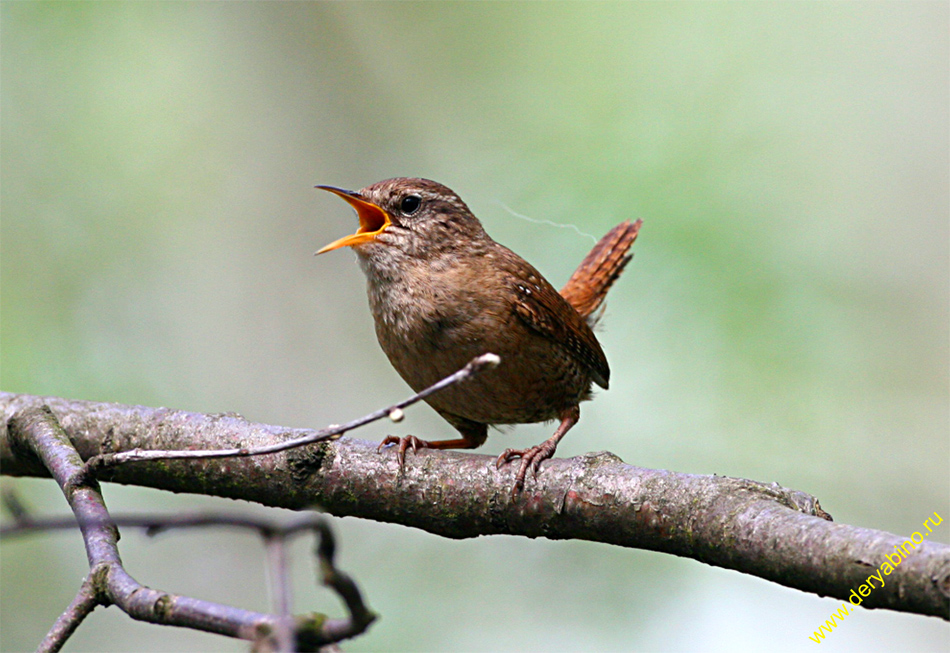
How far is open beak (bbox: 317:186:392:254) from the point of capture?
11.5 feet

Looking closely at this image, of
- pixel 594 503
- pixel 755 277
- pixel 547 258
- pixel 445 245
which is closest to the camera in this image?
pixel 594 503

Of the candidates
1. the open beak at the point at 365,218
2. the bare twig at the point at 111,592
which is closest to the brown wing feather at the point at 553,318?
the open beak at the point at 365,218

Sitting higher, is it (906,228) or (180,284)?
(906,228)

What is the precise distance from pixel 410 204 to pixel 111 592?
2246 millimetres

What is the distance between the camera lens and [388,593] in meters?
4.46

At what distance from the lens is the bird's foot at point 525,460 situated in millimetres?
2529

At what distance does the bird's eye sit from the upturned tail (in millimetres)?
1232

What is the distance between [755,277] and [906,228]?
127 centimetres

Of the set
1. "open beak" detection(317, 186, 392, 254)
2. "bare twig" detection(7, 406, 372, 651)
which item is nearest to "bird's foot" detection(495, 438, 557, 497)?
"bare twig" detection(7, 406, 372, 651)

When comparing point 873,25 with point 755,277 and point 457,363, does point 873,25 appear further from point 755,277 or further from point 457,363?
point 457,363

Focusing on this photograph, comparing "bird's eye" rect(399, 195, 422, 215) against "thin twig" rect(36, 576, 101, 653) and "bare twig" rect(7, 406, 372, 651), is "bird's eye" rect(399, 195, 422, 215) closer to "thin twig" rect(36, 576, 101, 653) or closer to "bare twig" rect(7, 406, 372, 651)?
"bare twig" rect(7, 406, 372, 651)

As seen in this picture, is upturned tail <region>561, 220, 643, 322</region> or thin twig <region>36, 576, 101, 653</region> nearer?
thin twig <region>36, 576, 101, 653</region>

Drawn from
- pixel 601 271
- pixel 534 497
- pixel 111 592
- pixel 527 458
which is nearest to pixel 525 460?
pixel 527 458

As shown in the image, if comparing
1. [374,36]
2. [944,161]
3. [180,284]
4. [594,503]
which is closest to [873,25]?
[944,161]
